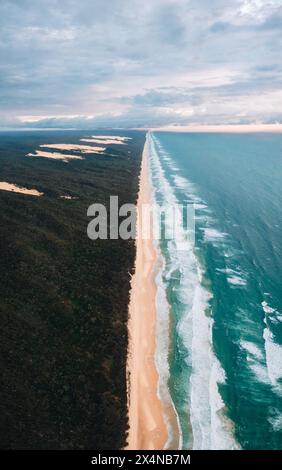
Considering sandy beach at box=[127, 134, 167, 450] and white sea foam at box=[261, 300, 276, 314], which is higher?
white sea foam at box=[261, 300, 276, 314]

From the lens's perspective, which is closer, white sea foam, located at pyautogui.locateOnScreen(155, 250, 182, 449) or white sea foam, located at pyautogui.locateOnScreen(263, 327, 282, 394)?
white sea foam, located at pyautogui.locateOnScreen(155, 250, 182, 449)

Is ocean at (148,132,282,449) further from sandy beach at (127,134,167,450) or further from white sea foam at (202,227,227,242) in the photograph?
sandy beach at (127,134,167,450)

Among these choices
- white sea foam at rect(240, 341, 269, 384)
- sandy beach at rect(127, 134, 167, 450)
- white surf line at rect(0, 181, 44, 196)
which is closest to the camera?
sandy beach at rect(127, 134, 167, 450)

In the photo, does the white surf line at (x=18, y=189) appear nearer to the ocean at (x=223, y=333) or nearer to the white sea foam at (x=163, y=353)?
the ocean at (x=223, y=333)

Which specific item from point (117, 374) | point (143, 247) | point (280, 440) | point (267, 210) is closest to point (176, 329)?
point (117, 374)

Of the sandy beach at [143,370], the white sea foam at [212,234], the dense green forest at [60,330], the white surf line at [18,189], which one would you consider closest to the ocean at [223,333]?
the white sea foam at [212,234]

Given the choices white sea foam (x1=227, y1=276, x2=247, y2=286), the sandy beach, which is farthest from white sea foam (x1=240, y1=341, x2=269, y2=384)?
white sea foam (x1=227, y1=276, x2=247, y2=286)
